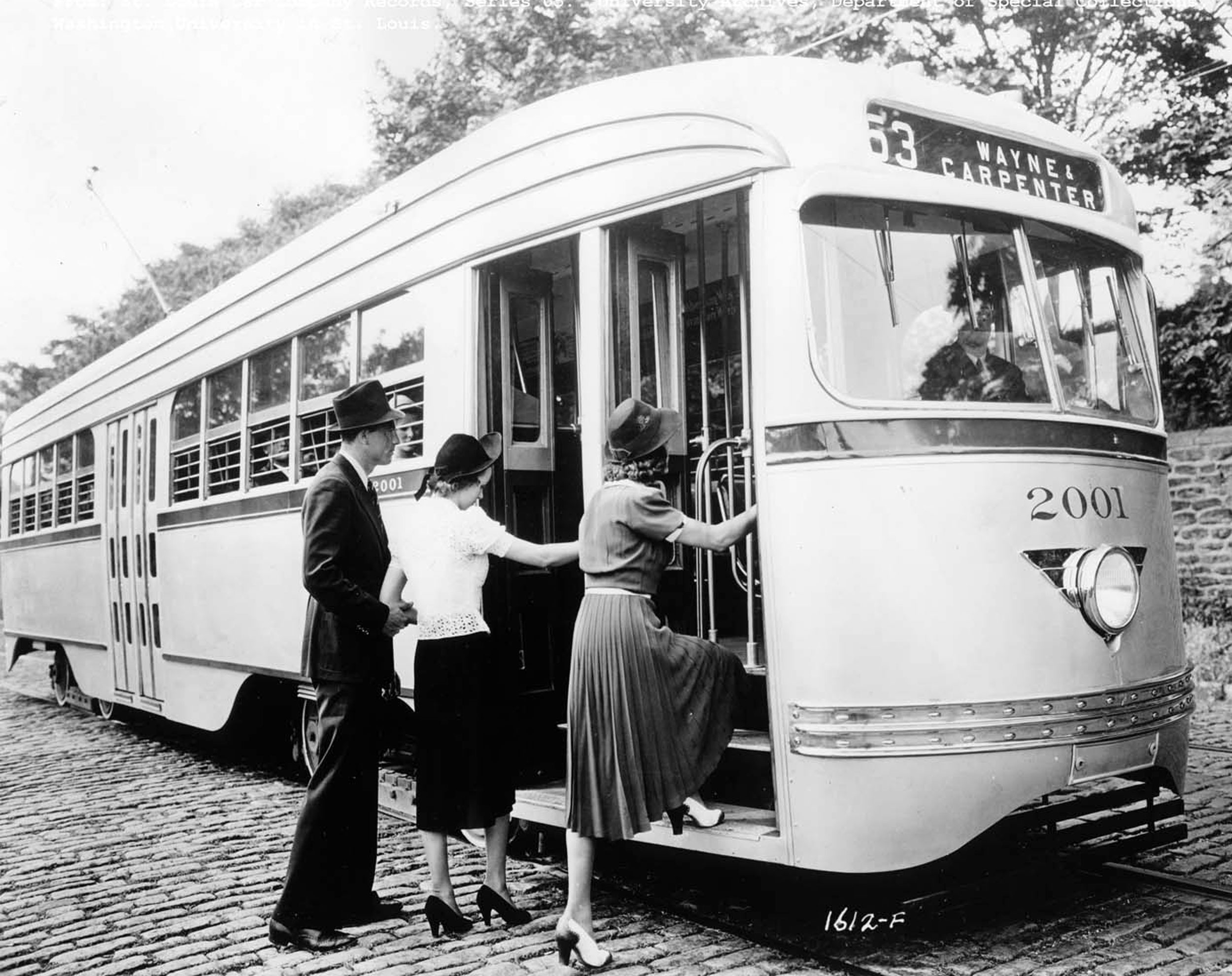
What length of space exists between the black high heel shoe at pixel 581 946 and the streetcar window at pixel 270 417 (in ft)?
12.4

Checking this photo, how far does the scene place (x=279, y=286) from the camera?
7.32 meters

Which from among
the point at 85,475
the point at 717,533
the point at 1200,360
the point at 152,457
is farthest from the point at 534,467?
the point at 1200,360

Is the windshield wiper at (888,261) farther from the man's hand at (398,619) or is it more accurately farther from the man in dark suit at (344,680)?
the man's hand at (398,619)

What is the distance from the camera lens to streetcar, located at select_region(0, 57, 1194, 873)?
12.7ft

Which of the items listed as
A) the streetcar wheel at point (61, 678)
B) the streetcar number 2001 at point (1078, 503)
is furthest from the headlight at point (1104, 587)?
the streetcar wheel at point (61, 678)

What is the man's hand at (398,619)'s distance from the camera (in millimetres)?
4512

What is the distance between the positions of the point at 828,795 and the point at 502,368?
249 centimetres

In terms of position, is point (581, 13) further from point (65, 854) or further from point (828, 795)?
point (828, 795)

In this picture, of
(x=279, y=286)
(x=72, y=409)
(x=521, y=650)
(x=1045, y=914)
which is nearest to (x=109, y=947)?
(x=521, y=650)

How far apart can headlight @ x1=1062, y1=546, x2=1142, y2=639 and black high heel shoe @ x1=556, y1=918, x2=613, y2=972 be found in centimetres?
197

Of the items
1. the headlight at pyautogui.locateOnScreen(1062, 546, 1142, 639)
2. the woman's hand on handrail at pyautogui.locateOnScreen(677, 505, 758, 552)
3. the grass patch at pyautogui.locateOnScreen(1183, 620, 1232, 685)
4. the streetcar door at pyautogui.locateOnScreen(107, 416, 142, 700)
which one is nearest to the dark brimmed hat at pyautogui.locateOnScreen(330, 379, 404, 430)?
the woman's hand on handrail at pyautogui.locateOnScreen(677, 505, 758, 552)

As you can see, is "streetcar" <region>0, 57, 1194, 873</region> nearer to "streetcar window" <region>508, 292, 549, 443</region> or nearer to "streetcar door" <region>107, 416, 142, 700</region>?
"streetcar window" <region>508, 292, 549, 443</region>

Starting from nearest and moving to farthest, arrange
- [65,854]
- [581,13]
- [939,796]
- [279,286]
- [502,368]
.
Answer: [939,796] < [502,368] < [65,854] < [279,286] < [581,13]

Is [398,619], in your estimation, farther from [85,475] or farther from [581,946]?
[85,475]
